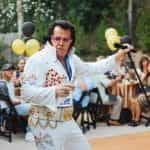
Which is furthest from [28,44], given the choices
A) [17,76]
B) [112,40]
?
[112,40]

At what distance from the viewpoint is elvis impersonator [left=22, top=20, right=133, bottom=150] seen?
4438 mm

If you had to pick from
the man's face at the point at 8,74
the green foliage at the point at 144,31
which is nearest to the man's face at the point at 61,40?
the man's face at the point at 8,74

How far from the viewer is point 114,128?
33.1 ft

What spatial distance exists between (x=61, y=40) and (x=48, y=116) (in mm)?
555

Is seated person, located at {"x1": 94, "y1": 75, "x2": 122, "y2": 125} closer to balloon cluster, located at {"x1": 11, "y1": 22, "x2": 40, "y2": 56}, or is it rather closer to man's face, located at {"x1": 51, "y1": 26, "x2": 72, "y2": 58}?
balloon cluster, located at {"x1": 11, "y1": 22, "x2": 40, "y2": 56}

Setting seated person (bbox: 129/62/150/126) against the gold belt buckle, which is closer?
the gold belt buckle

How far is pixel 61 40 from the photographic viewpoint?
4551mm

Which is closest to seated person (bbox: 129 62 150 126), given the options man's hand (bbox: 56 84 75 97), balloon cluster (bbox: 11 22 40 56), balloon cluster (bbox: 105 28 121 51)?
balloon cluster (bbox: 11 22 40 56)

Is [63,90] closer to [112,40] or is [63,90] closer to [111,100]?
[112,40]

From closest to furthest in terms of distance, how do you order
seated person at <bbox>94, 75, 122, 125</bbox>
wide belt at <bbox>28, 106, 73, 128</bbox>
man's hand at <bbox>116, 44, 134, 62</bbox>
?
wide belt at <bbox>28, 106, 73, 128</bbox> → man's hand at <bbox>116, 44, 134, 62</bbox> → seated person at <bbox>94, 75, 122, 125</bbox>

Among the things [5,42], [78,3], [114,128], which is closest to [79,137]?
[114,128]

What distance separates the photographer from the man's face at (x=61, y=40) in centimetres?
456

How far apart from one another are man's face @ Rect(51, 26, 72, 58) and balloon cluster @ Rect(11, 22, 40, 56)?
9.36 ft

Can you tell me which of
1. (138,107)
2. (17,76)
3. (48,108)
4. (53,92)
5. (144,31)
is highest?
(144,31)
